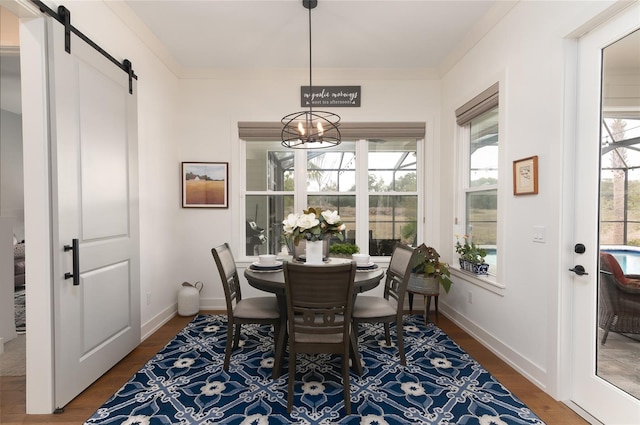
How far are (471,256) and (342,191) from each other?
1.76 meters

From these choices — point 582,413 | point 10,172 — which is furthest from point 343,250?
point 10,172

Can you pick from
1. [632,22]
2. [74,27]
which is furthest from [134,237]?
[632,22]

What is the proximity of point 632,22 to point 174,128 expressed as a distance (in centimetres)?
418

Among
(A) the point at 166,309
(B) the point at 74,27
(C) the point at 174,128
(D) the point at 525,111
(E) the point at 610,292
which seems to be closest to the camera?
(E) the point at 610,292

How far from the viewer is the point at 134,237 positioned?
2863 mm

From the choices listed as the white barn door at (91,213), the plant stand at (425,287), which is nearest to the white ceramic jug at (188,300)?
the white barn door at (91,213)

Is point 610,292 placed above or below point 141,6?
below

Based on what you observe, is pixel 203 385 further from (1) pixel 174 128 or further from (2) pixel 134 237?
(1) pixel 174 128

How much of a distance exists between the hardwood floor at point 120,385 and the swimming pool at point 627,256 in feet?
3.16

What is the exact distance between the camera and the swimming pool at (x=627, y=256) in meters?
1.74

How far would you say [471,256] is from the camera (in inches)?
127

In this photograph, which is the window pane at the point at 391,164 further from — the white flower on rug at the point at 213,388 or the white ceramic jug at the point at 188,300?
the white flower on rug at the point at 213,388

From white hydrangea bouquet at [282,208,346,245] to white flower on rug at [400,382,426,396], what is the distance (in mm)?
1230

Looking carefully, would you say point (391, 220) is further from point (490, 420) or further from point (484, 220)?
point (490, 420)
